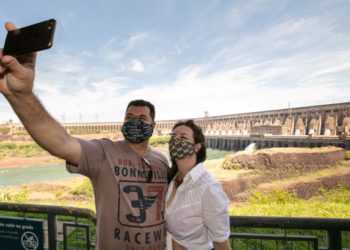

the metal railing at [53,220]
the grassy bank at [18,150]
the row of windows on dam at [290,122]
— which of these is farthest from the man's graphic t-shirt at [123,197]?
the grassy bank at [18,150]

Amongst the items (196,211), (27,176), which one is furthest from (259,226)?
(27,176)

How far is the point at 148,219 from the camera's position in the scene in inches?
70.8

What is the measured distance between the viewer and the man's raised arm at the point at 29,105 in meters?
1.20

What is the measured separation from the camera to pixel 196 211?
190cm

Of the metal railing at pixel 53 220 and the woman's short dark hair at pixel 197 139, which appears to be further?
the metal railing at pixel 53 220

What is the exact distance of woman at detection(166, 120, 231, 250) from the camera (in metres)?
1.85

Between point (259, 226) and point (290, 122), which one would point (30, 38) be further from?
point (290, 122)

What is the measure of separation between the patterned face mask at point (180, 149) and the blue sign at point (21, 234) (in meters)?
1.59

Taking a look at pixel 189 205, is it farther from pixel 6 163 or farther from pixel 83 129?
pixel 83 129

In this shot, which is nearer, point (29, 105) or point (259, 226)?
point (29, 105)

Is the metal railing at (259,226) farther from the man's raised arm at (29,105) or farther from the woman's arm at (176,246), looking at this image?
the man's raised arm at (29,105)

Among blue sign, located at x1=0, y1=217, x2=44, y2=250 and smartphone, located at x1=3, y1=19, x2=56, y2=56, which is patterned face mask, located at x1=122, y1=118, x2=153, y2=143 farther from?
blue sign, located at x1=0, y1=217, x2=44, y2=250

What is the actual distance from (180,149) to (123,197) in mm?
604

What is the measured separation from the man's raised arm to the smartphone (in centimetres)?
4
